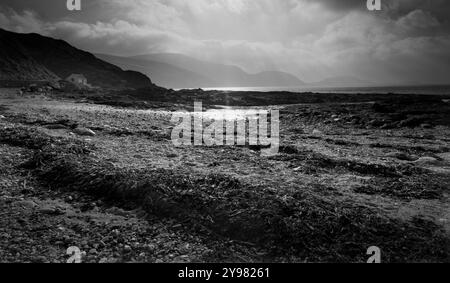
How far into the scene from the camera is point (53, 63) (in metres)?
94.7

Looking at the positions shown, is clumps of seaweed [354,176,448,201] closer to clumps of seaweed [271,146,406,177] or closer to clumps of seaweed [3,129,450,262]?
clumps of seaweed [271,146,406,177]

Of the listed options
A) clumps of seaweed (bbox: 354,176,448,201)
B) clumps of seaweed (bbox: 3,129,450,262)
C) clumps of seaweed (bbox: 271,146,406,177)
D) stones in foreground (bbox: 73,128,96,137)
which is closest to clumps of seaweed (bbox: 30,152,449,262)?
clumps of seaweed (bbox: 3,129,450,262)

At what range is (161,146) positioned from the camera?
10.7 meters

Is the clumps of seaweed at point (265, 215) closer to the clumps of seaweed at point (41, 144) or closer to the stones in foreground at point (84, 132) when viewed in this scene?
the clumps of seaweed at point (41, 144)

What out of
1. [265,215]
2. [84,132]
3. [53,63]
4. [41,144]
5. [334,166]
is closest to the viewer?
[265,215]

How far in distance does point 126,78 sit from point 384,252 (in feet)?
344

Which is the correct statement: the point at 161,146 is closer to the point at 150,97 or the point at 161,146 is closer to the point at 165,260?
the point at 165,260

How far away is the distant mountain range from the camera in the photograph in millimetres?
68875

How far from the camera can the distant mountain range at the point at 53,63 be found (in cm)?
6888

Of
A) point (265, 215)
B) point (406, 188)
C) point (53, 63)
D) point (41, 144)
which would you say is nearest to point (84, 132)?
point (41, 144)

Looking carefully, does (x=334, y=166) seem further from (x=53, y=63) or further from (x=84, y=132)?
(x=53, y=63)

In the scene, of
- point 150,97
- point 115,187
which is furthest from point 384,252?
point 150,97

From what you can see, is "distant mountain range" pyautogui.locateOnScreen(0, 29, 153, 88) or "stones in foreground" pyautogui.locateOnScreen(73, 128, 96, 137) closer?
"stones in foreground" pyautogui.locateOnScreen(73, 128, 96, 137)

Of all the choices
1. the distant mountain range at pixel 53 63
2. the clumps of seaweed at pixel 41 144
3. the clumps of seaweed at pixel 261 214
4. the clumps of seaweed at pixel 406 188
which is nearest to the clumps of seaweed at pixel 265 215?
the clumps of seaweed at pixel 261 214
